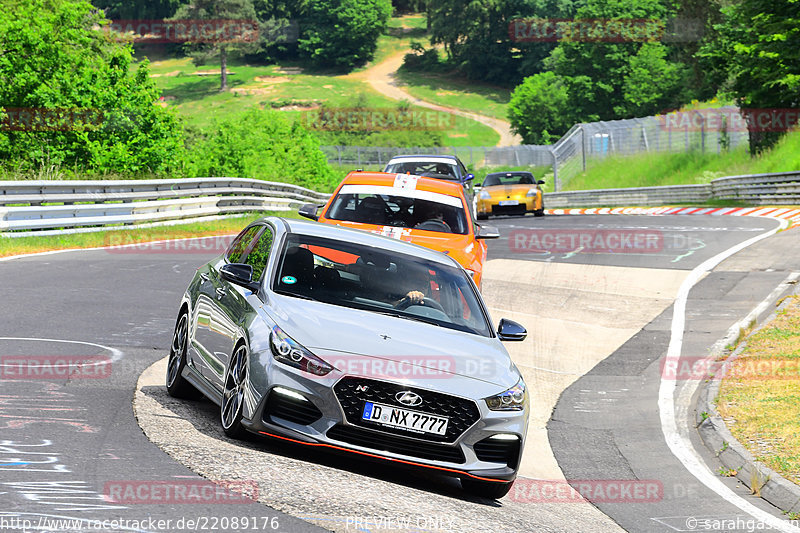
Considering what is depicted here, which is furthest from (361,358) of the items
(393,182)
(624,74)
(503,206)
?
(624,74)

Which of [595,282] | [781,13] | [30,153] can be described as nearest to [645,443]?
[595,282]

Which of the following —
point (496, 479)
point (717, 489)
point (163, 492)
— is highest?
point (163, 492)

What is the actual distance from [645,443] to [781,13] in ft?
123

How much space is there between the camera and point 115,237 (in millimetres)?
22578

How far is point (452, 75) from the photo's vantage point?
157750 millimetres

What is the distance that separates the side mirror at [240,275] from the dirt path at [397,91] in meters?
111

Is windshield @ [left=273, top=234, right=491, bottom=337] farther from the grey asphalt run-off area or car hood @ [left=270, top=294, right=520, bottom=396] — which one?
the grey asphalt run-off area

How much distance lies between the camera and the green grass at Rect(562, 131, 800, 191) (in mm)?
43688

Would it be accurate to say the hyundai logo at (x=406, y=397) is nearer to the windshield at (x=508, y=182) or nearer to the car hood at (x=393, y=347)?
the car hood at (x=393, y=347)

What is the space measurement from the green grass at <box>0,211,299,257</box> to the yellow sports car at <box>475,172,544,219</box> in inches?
299

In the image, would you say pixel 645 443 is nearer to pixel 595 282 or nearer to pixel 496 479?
pixel 496 479

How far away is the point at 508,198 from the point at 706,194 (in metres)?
13.4

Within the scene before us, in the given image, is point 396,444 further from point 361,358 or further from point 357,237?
point 357,237

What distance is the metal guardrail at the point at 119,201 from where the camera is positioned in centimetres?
2003
